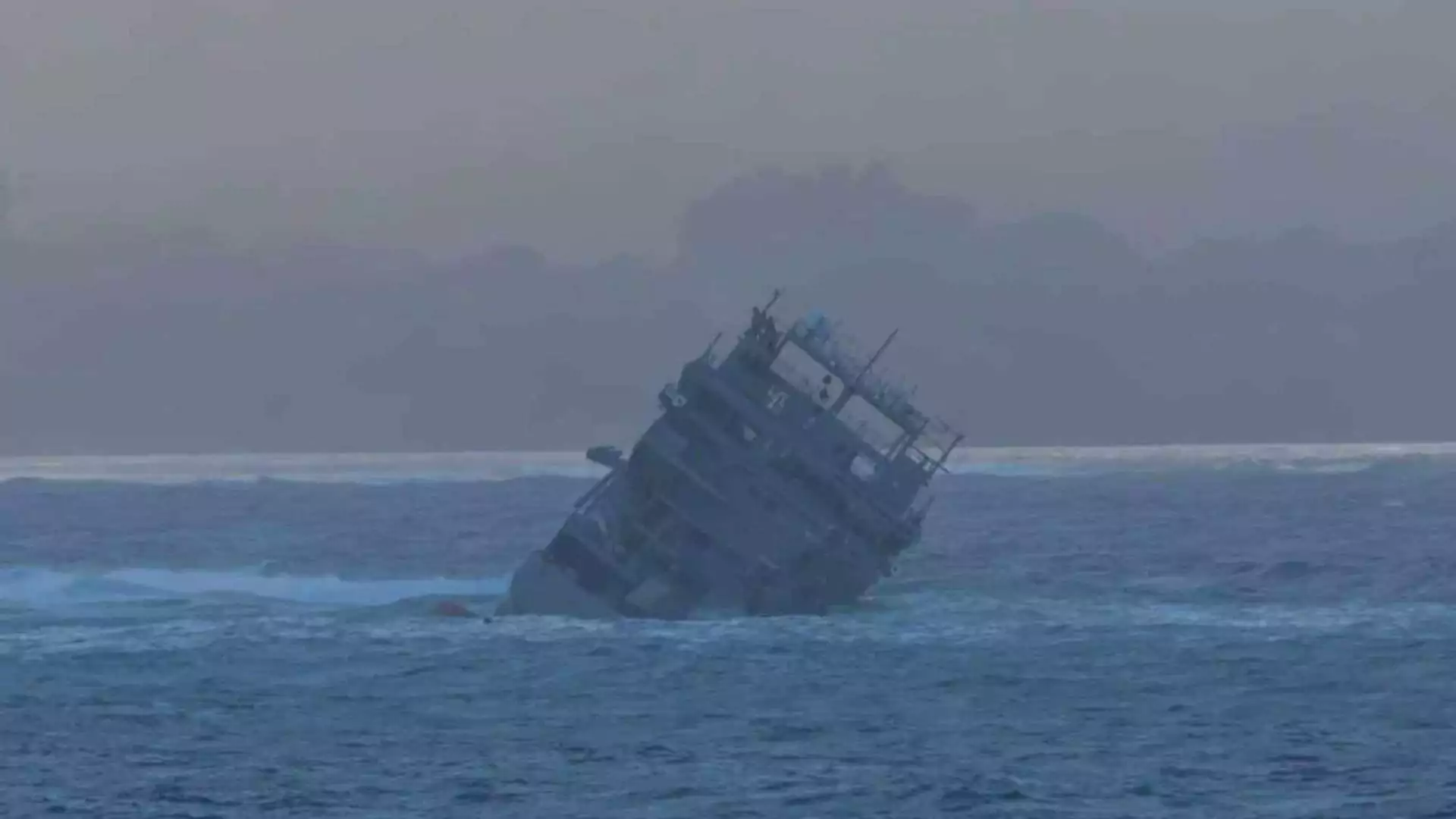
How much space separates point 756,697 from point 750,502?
12.5 m

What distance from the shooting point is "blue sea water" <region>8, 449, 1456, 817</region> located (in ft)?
120

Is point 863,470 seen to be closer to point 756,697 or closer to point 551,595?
point 551,595

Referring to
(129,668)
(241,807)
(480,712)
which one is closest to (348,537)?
(129,668)

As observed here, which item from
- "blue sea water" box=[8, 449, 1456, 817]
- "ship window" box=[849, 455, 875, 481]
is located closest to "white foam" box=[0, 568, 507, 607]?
"blue sea water" box=[8, 449, 1456, 817]

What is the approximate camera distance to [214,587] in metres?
78.8

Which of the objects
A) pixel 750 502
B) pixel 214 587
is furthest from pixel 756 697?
pixel 214 587

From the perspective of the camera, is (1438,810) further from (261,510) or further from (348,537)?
(261,510)

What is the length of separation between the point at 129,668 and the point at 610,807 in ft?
71.8

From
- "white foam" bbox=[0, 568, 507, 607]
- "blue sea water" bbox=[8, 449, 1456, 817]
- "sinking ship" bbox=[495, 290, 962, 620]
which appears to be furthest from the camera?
"white foam" bbox=[0, 568, 507, 607]

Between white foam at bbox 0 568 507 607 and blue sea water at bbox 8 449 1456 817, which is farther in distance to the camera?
white foam at bbox 0 568 507 607

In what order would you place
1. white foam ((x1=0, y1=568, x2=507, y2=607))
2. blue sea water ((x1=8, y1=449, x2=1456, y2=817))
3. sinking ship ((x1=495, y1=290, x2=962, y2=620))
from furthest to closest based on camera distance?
white foam ((x1=0, y1=568, x2=507, y2=607)) < sinking ship ((x1=495, y1=290, x2=962, y2=620)) < blue sea water ((x1=8, y1=449, x2=1456, y2=817))

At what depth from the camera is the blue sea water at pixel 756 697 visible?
1436 inches

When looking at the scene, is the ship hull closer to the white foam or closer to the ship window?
the ship window

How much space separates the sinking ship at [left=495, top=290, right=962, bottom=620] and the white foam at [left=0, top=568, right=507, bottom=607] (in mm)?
12109
